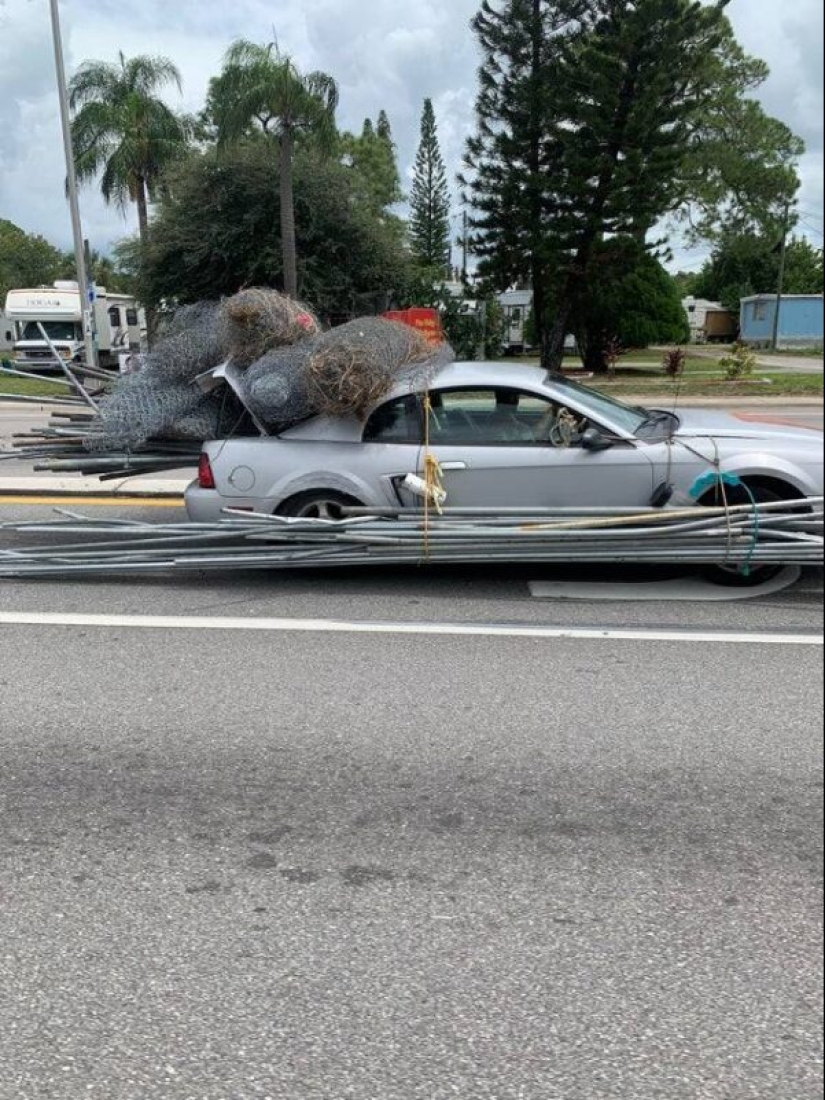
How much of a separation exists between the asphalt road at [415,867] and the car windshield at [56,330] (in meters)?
25.6

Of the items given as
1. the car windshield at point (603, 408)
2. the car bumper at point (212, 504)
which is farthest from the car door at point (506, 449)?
the car bumper at point (212, 504)

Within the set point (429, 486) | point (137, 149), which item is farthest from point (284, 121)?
point (429, 486)

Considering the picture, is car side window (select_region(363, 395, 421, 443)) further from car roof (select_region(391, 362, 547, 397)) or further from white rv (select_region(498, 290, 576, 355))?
white rv (select_region(498, 290, 576, 355))

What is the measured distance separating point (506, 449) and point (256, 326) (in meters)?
2.03

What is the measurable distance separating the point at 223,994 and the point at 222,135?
21.2 m

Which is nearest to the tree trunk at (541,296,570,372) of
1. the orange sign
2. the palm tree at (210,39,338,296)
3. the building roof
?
the building roof

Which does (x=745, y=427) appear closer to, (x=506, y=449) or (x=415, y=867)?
(x=415, y=867)

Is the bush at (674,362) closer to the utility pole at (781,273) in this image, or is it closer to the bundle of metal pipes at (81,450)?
the utility pole at (781,273)

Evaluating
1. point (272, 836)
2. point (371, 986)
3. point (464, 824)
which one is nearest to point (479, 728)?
point (464, 824)

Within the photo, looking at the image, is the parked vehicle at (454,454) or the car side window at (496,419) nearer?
the parked vehicle at (454,454)

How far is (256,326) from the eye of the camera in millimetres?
6617

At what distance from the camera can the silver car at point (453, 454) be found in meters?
5.18

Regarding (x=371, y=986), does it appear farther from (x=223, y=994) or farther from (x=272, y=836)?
(x=272, y=836)

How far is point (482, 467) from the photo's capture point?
597cm
